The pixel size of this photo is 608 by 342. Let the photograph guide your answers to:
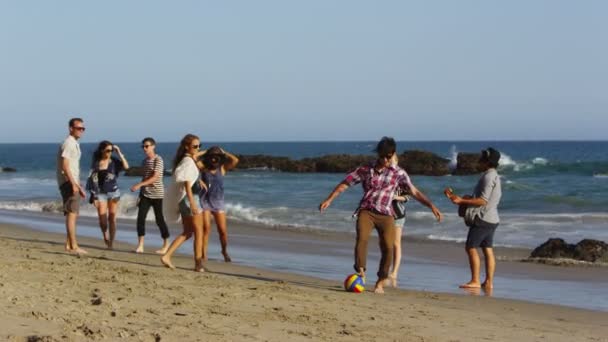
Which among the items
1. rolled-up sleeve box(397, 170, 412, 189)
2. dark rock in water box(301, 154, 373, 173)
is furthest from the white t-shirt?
dark rock in water box(301, 154, 373, 173)

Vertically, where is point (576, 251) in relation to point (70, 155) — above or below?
below

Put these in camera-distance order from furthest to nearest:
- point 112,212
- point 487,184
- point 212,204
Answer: point 112,212 < point 212,204 < point 487,184

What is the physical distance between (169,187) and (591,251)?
6221 mm

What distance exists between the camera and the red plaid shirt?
898 centimetres

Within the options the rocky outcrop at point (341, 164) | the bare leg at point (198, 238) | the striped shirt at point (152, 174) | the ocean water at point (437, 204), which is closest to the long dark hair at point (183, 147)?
the bare leg at point (198, 238)

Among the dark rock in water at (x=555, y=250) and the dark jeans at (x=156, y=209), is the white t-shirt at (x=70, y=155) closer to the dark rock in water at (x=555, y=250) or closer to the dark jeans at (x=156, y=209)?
the dark jeans at (x=156, y=209)

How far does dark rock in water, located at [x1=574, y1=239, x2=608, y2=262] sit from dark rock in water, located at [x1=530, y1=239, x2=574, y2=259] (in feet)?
0.33

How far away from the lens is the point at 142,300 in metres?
7.79

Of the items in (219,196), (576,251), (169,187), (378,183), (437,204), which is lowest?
(437,204)

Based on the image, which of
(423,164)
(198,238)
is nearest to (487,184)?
(198,238)

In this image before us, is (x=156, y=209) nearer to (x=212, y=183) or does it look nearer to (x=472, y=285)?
(x=212, y=183)

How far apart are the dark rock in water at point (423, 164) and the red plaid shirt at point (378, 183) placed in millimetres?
39059

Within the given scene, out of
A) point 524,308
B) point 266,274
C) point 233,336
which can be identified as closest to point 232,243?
point 266,274

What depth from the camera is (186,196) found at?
10352mm
